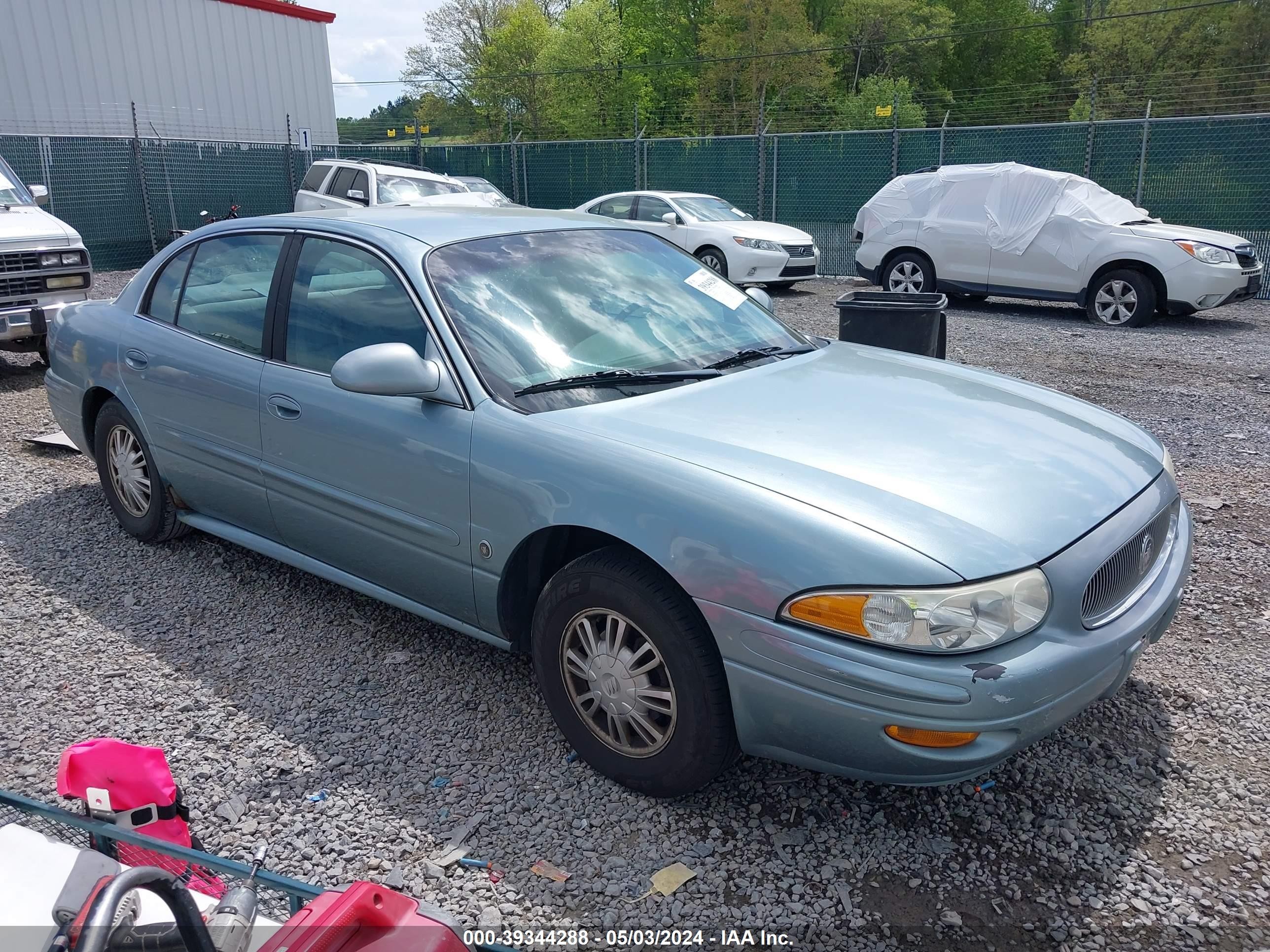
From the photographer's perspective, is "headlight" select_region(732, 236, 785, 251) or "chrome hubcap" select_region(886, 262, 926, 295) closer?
"chrome hubcap" select_region(886, 262, 926, 295)

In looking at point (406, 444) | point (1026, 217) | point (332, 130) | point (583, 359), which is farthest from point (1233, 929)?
point (332, 130)

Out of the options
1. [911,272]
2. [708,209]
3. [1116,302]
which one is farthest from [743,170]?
[1116,302]

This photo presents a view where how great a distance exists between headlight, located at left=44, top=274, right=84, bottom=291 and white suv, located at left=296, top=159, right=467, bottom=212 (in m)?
5.62

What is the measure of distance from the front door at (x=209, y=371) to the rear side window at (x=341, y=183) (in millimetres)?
10652

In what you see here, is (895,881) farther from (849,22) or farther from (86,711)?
(849,22)

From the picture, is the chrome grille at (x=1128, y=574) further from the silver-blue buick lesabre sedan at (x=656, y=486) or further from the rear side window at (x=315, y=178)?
the rear side window at (x=315, y=178)

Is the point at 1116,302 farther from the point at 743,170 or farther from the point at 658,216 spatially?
the point at 743,170

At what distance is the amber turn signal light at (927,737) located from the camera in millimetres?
2299

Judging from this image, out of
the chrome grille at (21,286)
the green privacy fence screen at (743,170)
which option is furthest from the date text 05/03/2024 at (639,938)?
the green privacy fence screen at (743,170)

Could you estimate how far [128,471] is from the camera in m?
4.64

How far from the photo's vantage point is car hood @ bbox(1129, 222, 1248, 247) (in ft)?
34.7

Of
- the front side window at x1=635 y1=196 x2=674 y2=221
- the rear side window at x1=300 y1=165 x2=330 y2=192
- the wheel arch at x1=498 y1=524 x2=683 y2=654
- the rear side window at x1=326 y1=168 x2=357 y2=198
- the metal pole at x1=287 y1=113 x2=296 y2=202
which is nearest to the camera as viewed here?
the wheel arch at x1=498 y1=524 x2=683 y2=654

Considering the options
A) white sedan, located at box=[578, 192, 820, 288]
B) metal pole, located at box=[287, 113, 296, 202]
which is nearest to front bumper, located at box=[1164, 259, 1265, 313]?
white sedan, located at box=[578, 192, 820, 288]

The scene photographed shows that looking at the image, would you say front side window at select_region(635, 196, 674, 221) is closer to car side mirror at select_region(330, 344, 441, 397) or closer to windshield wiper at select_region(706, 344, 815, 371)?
windshield wiper at select_region(706, 344, 815, 371)
